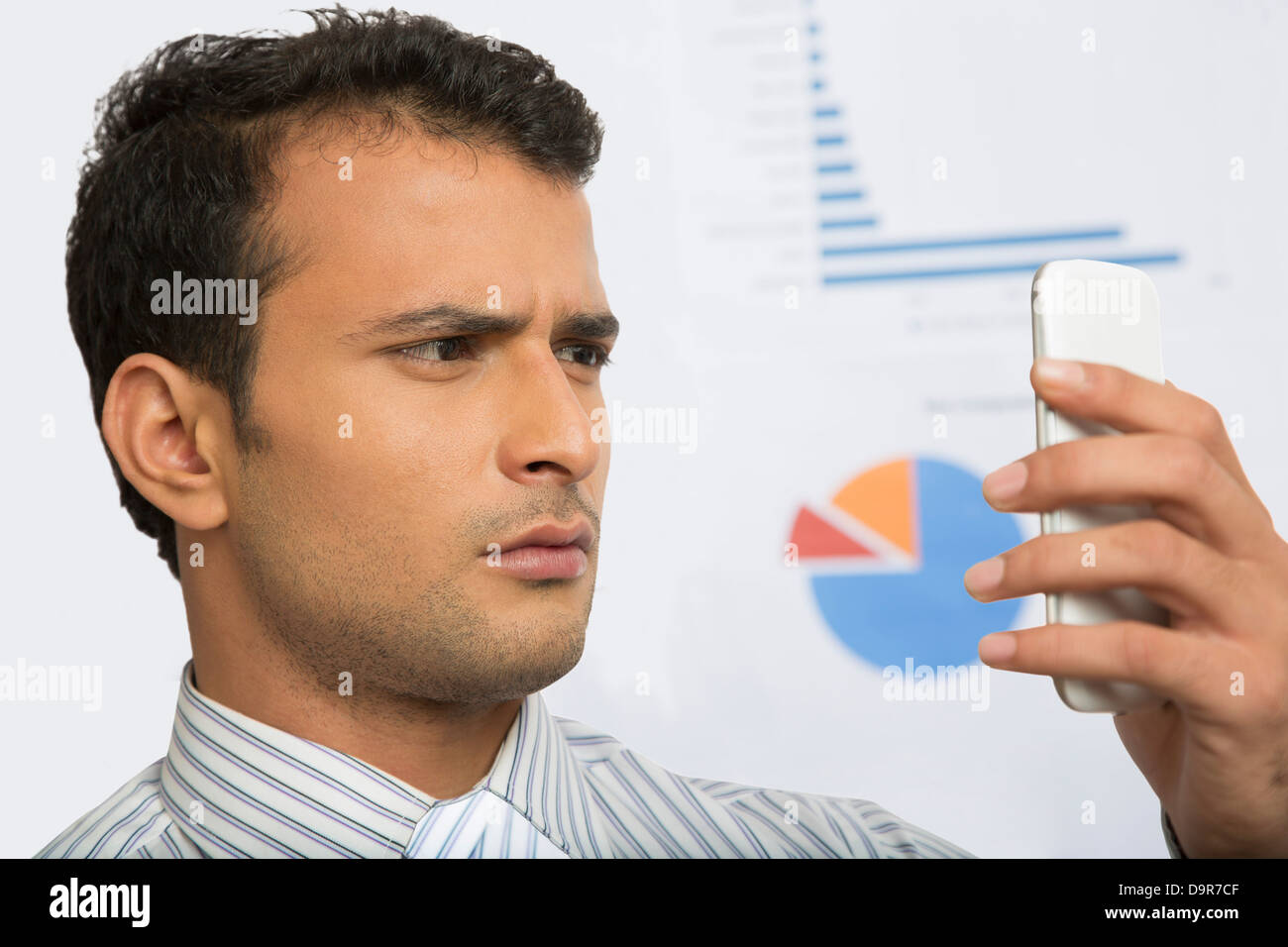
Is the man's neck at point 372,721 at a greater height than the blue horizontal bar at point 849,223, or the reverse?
the blue horizontal bar at point 849,223

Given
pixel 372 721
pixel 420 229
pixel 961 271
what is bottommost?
pixel 372 721

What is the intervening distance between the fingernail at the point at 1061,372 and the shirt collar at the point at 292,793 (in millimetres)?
950

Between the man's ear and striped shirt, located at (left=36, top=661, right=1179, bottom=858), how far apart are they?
0.29 metres

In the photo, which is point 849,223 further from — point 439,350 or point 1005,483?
point 1005,483

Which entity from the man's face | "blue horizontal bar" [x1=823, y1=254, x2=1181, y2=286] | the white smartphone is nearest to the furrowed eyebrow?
the man's face

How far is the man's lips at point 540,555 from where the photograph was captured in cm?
141

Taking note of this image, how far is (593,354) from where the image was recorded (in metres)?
1.68

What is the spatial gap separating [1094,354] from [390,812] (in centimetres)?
104

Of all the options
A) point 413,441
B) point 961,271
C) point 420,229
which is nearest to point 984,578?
point 413,441

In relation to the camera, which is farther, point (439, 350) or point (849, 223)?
point (849, 223)

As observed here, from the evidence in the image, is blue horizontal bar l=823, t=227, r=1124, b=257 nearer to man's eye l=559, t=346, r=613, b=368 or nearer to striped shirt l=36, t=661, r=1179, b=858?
man's eye l=559, t=346, r=613, b=368

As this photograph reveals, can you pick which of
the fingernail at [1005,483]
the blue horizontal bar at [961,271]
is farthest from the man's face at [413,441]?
the blue horizontal bar at [961,271]

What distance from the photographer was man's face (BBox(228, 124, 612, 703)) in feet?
4.65

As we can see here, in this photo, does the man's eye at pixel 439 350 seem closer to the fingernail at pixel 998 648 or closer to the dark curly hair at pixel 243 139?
the dark curly hair at pixel 243 139
